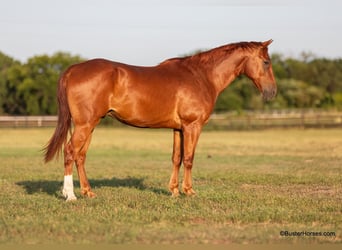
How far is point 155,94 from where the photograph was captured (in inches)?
415

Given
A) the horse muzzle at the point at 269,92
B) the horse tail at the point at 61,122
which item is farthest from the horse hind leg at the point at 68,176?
the horse muzzle at the point at 269,92

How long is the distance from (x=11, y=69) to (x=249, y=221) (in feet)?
234

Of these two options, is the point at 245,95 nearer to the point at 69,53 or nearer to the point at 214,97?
the point at 69,53

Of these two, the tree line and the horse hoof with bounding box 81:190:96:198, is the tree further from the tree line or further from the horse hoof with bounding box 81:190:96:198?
the horse hoof with bounding box 81:190:96:198

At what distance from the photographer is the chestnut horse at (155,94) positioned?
33.3ft

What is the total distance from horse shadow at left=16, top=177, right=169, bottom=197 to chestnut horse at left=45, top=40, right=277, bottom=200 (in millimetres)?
1145

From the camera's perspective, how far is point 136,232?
23.9 feet

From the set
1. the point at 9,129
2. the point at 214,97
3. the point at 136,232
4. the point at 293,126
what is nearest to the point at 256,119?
the point at 293,126

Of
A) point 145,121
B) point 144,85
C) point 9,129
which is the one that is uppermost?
point 144,85

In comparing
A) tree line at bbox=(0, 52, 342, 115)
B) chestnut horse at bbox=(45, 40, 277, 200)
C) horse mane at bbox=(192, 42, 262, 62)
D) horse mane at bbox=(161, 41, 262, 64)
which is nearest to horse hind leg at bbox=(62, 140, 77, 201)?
chestnut horse at bbox=(45, 40, 277, 200)

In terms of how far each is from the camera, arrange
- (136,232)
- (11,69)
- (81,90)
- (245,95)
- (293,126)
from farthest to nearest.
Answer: (245,95)
(11,69)
(293,126)
(81,90)
(136,232)

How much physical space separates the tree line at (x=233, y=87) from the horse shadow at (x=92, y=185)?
55825 mm

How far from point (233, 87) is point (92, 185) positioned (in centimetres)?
6947

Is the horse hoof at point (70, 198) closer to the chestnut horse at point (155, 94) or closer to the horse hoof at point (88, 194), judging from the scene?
the chestnut horse at point (155, 94)
